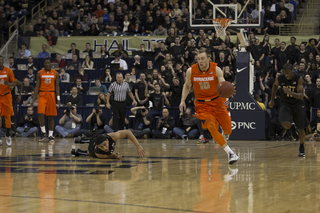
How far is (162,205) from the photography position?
4.54 meters

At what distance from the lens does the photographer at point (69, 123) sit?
1689 cm

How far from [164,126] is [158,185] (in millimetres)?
10872

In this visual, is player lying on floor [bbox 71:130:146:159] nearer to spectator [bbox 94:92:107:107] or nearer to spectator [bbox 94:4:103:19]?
spectator [bbox 94:92:107:107]

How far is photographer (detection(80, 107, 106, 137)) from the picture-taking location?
54.5 feet

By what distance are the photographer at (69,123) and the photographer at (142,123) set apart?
2.20 meters

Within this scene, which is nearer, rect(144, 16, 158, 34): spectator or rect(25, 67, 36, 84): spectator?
rect(25, 67, 36, 84): spectator

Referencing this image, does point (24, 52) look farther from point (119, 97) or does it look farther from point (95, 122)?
point (119, 97)

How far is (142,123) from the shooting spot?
16.7m

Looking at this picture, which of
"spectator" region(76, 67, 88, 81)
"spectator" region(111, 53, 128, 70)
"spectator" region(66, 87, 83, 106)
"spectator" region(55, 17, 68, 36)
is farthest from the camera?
"spectator" region(55, 17, 68, 36)

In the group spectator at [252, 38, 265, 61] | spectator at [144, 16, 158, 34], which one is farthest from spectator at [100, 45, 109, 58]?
spectator at [252, 38, 265, 61]

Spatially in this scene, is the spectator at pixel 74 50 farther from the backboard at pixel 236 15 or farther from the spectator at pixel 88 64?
the backboard at pixel 236 15

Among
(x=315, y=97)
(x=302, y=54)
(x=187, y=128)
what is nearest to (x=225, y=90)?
(x=187, y=128)

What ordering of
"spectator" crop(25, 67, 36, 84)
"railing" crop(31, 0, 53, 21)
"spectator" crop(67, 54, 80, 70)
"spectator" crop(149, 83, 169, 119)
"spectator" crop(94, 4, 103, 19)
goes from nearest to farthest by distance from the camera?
"spectator" crop(149, 83, 169, 119) < "spectator" crop(25, 67, 36, 84) < "spectator" crop(67, 54, 80, 70) < "spectator" crop(94, 4, 103, 19) < "railing" crop(31, 0, 53, 21)

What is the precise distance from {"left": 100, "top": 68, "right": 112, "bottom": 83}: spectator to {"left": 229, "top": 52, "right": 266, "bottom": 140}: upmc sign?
5441 mm
